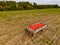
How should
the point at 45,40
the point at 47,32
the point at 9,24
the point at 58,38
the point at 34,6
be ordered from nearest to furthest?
the point at 45,40 → the point at 58,38 → the point at 47,32 → the point at 9,24 → the point at 34,6

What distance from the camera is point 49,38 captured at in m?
10.7

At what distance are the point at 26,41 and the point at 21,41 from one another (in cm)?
35

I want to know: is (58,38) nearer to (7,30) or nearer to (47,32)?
(47,32)

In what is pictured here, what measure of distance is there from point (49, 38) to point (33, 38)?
1.11 metres

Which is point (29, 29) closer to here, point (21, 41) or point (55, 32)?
point (21, 41)

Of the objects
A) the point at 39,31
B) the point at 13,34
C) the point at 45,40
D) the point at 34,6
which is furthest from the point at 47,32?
the point at 34,6

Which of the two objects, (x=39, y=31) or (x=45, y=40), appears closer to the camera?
(x=45, y=40)

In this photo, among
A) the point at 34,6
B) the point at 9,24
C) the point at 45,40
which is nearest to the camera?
the point at 45,40

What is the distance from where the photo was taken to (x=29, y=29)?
10.6m

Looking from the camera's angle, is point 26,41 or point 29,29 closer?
point 26,41

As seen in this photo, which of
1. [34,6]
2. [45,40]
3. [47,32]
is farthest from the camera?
[34,6]

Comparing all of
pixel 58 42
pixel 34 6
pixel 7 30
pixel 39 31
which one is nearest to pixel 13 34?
pixel 7 30

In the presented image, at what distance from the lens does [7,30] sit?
36.9ft

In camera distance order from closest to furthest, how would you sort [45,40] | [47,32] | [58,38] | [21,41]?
[21,41] < [45,40] < [58,38] < [47,32]
